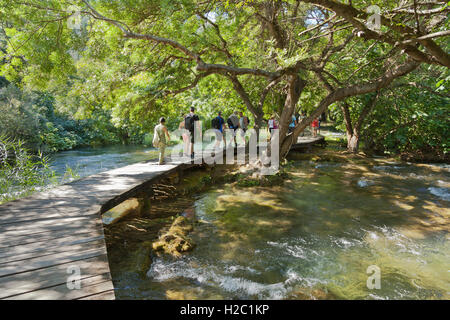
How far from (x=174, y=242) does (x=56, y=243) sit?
88.4 inches

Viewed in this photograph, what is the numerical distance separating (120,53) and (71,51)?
1687 millimetres

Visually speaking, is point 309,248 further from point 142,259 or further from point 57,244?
point 57,244

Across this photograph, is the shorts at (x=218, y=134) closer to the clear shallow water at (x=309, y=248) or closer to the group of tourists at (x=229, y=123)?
the group of tourists at (x=229, y=123)

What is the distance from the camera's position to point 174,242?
5590 millimetres

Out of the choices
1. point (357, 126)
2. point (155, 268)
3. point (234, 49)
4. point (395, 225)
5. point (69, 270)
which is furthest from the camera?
point (357, 126)

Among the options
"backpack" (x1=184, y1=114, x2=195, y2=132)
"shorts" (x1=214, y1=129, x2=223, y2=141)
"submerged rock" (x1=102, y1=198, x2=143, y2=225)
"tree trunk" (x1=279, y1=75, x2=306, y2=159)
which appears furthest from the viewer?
"shorts" (x1=214, y1=129, x2=223, y2=141)

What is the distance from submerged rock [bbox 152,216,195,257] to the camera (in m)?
5.42

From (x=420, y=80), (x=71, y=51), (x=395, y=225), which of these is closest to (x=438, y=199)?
(x=395, y=225)

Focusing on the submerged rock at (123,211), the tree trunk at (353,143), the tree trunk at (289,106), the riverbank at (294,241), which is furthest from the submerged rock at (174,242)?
the tree trunk at (353,143)

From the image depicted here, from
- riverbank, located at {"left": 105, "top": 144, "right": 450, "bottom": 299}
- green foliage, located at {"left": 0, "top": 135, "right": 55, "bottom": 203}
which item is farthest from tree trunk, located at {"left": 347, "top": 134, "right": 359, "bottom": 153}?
green foliage, located at {"left": 0, "top": 135, "right": 55, "bottom": 203}

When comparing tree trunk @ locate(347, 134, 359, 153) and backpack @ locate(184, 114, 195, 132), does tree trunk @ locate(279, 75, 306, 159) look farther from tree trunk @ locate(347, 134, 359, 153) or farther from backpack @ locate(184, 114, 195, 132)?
tree trunk @ locate(347, 134, 359, 153)

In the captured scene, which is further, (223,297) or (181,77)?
(181,77)

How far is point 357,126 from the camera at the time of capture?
15.4 metres
